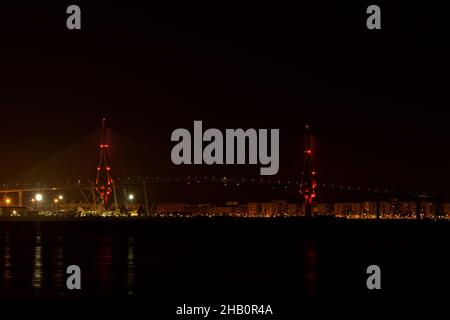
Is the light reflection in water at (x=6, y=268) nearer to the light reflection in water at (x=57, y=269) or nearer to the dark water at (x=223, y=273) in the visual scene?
the dark water at (x=223, y=273)

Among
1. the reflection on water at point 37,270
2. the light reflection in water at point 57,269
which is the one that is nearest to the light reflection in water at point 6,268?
the reflection on water at point 37,270

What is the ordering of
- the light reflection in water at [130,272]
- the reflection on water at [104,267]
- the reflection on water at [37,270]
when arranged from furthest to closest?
1. the reflection on water at [104,267]
2. the reflection on water at [37,270]
3. the light reflection in water at [130,272]

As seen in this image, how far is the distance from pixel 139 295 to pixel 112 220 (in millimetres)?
88521

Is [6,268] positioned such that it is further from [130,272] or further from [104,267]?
[130,272]

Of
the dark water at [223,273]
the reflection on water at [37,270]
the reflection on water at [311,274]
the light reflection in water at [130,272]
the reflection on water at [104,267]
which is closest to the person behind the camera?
the dark water at [223,273]

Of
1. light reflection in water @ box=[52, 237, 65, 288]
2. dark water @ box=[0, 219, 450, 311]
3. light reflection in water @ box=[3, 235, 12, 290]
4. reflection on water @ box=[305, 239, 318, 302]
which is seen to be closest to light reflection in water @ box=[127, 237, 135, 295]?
dark water @ box=[0, 219, 450, 311]

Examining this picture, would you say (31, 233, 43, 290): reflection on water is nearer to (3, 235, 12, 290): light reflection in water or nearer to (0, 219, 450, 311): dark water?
(0, 219, 450, 311): dark water

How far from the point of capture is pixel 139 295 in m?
22.8

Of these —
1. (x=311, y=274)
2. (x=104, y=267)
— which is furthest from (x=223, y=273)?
(x=104, y=267)

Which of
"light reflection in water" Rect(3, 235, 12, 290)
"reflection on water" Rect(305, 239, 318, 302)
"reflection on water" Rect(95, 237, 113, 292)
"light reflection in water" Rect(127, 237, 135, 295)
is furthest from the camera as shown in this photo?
"reflection on water" Rect(95, 237, 113, 292)
